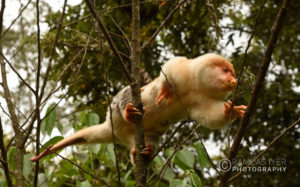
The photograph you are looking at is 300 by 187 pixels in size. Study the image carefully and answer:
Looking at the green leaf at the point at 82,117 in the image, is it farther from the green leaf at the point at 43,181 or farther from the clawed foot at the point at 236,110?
the clawed foot at the point at 236,110

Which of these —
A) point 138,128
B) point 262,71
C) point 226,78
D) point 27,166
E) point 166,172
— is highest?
point 262,71

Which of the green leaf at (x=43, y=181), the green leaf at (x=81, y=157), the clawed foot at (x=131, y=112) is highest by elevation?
the clawed foot at (x=131, y=112)

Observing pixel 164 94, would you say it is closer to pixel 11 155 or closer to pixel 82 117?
pixel 82 117

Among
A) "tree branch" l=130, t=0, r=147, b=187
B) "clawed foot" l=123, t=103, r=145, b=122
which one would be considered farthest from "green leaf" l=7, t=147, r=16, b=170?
"tree branch" l=130, t=0, r=147, b=187

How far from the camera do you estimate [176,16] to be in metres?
3.76

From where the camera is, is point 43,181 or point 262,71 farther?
point 43,181

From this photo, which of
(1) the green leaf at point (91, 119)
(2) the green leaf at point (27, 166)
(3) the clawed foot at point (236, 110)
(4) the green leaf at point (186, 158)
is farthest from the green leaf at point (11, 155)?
(3) the clawed foot at point (236, 110)

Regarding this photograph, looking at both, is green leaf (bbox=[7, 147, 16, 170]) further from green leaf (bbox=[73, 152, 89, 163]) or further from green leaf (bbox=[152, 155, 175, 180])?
green leaf (bbox=[152, 155, 175, 180])

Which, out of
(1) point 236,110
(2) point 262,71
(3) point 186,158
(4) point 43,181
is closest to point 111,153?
(4) point 43,181

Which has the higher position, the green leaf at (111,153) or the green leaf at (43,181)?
the green leaf at (111,153)

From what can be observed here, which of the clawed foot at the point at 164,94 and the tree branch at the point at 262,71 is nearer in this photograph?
the tree branch at the point at 262,71

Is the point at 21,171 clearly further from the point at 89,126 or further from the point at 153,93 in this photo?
the point at 153,93

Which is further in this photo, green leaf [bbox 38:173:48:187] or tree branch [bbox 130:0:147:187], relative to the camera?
green leaf [bbox 38:173:48:187]

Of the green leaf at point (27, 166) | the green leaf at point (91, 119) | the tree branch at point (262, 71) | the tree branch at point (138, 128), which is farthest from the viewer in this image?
the green leaf at point (91, 119)
